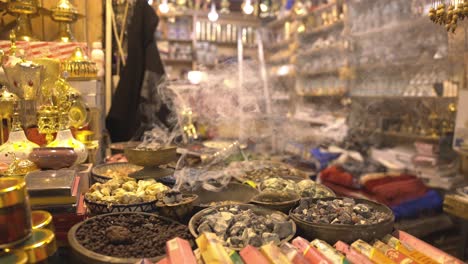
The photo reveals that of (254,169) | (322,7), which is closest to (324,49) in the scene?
(322,7)

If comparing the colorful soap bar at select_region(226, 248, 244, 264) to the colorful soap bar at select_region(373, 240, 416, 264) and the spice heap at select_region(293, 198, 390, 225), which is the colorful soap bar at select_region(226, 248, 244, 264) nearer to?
the spice heap at select_region(293, 198, 390, 225)

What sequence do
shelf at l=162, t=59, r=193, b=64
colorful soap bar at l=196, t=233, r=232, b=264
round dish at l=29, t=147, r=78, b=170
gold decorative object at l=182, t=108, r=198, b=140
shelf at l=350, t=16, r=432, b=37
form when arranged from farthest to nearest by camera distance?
shelf at l=162, t=59, r=193, b=64 < shelf at l=350, t=16, r=432, b=37 < gold decorative object at l=182, t=108, r=198, b=140 < round dish at l=29, t=147, r=78, b=170 < colorful soap bar at l=196, t=233, r=232, b=264

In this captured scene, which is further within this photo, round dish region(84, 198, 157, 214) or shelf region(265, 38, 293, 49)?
shelf region(265, 38, 293, 49)

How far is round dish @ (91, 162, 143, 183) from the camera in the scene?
1.55 metres

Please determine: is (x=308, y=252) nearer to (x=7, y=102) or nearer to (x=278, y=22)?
(x=7, y=102)

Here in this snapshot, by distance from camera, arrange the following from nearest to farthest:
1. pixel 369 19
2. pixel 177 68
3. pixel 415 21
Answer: pixel 415 21 < pixel 369 19 < pixel 177 68

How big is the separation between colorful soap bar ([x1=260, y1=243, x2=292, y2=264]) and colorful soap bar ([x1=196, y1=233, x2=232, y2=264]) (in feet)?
0.32

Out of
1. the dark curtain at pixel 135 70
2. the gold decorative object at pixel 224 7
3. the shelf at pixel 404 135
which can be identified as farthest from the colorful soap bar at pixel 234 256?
the gold decorative object at pixel 224 7

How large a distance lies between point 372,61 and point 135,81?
8.13 feet

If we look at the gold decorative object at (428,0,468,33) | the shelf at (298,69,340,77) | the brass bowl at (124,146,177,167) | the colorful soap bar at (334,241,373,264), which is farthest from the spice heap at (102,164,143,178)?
the shelf at (298,69,340,77)

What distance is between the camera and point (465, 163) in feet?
9.00

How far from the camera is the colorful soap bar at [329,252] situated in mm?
998

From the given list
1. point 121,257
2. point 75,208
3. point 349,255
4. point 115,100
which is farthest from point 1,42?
point 349,255

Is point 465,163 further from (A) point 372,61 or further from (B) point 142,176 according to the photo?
(B) point 142,176
